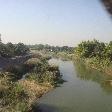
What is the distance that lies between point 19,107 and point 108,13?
562 inches

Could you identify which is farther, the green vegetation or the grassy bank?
the green vegetation

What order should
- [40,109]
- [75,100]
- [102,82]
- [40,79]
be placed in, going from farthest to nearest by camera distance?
[102,82], [40,79], [75,100], [40,109]

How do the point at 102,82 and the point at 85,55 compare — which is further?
the point at 85,55

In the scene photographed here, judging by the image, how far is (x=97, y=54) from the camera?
209ft

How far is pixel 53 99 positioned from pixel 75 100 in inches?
75.3

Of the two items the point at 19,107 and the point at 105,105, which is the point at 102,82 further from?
the point at 19,107

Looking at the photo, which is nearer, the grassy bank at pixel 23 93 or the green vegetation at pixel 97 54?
the grassy bank at pixel 23 93

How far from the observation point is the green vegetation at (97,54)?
166 ft

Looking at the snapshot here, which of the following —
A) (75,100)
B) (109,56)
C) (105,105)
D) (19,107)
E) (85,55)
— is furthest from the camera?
(85,55)

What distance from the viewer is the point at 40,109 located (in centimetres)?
1878

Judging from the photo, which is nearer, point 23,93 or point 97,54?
point 23,93

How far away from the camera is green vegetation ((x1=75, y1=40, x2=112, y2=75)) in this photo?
50653 mm

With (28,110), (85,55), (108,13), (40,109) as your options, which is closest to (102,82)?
(40,109)

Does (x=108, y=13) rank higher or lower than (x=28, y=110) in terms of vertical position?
higher
